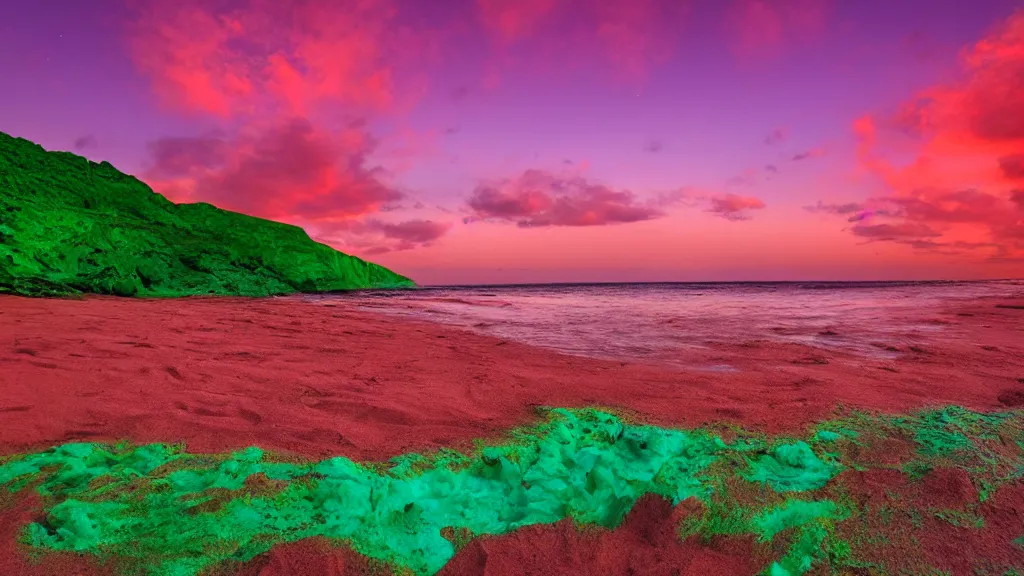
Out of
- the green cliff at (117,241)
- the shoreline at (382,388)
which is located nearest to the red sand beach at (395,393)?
the shoreline at (382,388)

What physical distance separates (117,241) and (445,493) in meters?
29.0

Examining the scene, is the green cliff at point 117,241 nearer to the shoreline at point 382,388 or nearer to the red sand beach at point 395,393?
the shoreline at point 382,388

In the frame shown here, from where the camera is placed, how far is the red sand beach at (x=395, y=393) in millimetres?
1641

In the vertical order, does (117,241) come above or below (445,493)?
above

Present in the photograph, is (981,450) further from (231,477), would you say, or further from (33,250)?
(33,250)

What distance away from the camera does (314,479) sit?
190 cm

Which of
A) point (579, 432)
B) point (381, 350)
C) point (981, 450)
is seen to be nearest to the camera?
point (981, 450)

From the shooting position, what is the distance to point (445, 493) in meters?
1.93

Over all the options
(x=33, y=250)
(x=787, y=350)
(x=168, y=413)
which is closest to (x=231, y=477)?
(x=168, y=413)

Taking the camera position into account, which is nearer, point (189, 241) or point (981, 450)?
point (981, 450)

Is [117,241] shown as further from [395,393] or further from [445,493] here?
[445,493]

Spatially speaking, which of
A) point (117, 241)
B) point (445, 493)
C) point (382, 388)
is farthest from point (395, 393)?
point (117, 241)

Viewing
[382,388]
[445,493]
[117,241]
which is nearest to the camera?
[445,493]

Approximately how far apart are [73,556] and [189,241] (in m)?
36.3
